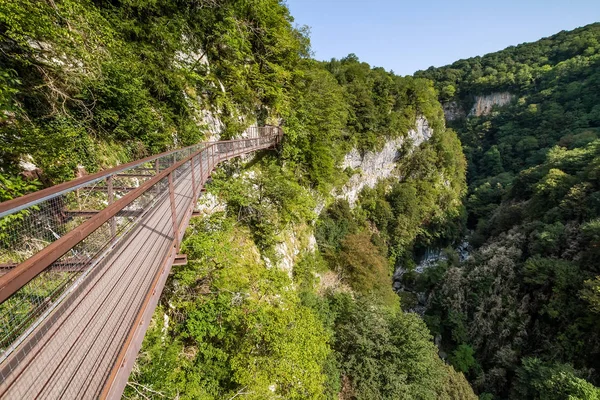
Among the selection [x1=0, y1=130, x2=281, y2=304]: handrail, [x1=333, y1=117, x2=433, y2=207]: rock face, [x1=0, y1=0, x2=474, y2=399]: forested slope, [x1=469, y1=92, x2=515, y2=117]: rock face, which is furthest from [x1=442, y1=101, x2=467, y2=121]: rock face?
[x1=0, y1=130, x2=281, y2=304]: handrail

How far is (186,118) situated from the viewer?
912cm

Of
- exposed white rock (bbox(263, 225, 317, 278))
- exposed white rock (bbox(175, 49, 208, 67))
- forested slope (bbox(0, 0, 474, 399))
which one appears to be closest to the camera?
forested slope (bbox(0, 0, 474, 399))

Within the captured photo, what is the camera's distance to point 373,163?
93.4ft

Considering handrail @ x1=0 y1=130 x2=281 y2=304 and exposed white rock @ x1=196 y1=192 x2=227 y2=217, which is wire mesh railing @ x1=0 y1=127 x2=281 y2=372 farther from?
exposed white rock @ x1=196 y1=192 x2=227 y2=217

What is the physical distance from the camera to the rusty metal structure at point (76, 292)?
1.56 meters

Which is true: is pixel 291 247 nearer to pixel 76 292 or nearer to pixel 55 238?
pixel 55 238

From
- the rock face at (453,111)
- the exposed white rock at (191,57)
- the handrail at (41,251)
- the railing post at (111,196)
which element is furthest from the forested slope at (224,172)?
the rock face at (453,111)

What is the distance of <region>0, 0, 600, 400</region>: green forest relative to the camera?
542 centimetres

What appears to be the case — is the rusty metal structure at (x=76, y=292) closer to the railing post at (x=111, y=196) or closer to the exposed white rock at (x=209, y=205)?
the railing post at (x=111, y=196)

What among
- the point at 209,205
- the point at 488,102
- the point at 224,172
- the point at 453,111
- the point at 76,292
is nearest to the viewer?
the point at 76,292

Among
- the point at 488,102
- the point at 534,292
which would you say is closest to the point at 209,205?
the point at 534,292

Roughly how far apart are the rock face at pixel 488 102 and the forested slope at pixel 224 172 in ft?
199

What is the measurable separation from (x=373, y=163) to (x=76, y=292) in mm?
28493

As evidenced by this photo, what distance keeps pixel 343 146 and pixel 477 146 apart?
4682cm
